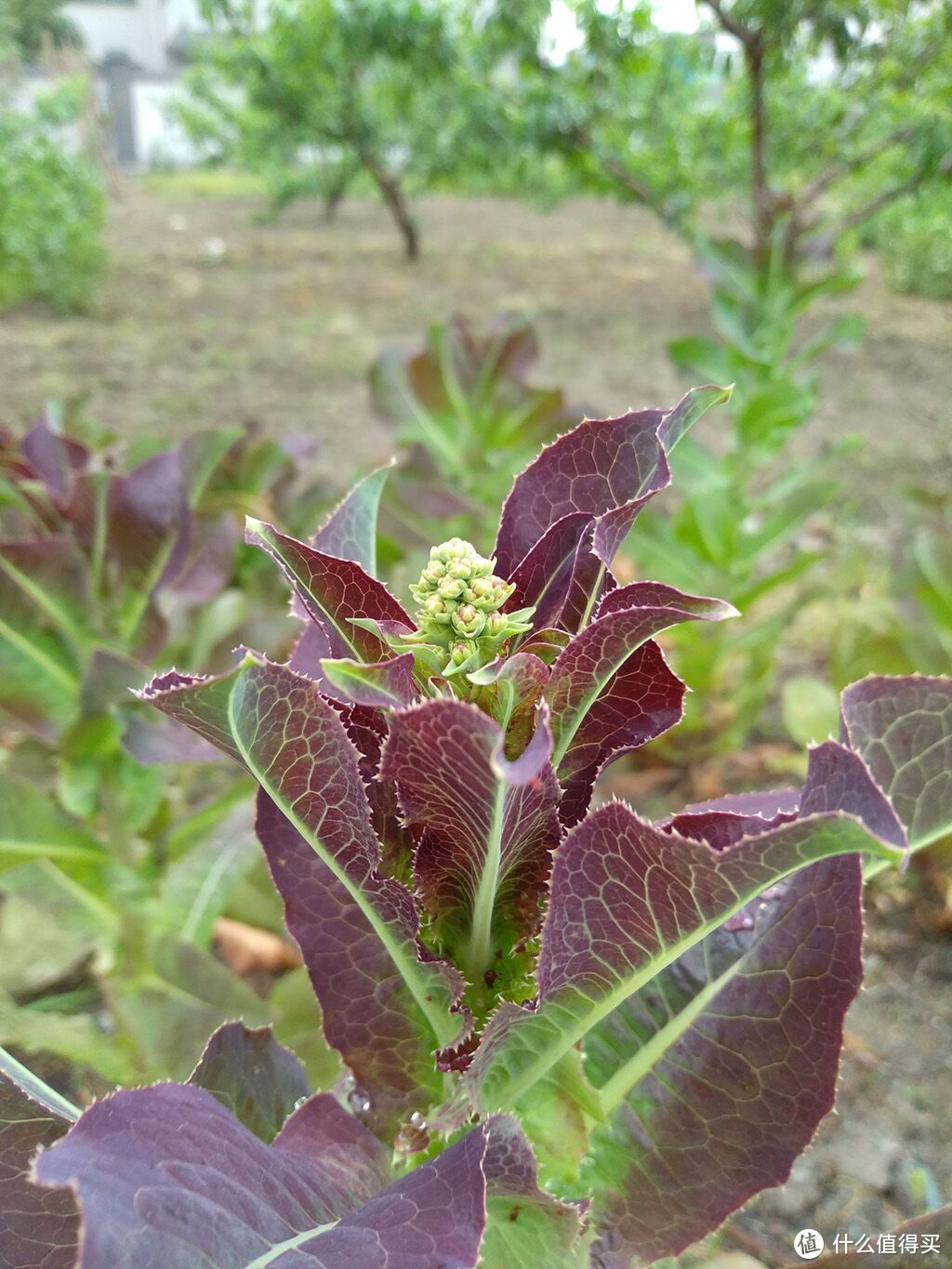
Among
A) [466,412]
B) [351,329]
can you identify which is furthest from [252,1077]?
[351,329]

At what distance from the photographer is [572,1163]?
0.80 m

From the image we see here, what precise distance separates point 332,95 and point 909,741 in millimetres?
10554

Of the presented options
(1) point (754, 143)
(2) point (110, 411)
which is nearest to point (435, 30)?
(2) point (110, 411)

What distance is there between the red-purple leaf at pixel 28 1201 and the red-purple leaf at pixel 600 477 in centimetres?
55

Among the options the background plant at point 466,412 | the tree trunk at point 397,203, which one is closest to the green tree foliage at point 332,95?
the tree trunk at point 397,203

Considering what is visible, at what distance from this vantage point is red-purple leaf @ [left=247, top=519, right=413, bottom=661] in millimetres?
686

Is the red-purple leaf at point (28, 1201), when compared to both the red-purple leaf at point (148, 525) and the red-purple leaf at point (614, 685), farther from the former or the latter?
the red-purple leaf at point (148, 525)

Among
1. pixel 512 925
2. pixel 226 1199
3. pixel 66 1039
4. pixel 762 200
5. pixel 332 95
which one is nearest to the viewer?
pixel 226 1199

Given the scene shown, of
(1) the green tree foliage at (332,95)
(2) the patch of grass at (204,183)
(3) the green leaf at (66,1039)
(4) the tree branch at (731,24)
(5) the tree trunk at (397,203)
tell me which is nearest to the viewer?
(3) the green leaf at (66,1039)

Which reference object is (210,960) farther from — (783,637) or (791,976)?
(783,637)

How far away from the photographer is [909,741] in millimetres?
746

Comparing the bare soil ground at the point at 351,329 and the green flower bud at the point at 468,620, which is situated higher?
the bare soil ground at the point at 351,329

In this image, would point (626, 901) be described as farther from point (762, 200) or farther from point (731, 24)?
point (731, 24)

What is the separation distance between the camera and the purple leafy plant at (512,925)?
0.60 m
